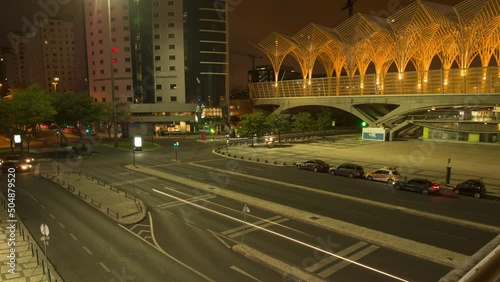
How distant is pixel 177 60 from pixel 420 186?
258 ft

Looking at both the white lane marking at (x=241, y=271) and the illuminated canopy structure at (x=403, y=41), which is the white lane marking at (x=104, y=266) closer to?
the white lane marking at (x=241, y=271)

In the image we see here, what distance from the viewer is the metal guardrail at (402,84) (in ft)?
191

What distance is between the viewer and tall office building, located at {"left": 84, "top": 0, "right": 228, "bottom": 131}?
93812mm

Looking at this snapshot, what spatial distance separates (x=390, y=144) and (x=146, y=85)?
2617 inches

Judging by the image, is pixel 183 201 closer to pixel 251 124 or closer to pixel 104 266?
pixel 104 266

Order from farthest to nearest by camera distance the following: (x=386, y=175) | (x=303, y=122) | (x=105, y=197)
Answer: (x=303, y=122), (x=386, y=175), (x=105, y=197)

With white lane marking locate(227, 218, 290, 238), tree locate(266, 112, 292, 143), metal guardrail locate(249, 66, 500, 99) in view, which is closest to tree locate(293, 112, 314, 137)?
tree locate(266, 112, 292, 143)

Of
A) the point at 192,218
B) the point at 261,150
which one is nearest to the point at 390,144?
the point at 261,150

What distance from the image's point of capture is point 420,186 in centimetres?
2856

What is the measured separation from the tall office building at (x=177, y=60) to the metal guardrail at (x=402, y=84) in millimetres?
16696

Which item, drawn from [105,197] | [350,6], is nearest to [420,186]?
[105,197]

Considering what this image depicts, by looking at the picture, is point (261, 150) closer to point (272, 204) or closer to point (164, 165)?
point (164, 165)

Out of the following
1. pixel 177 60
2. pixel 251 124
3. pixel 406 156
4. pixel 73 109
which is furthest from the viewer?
pixel 177 60

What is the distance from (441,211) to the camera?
930 inches
